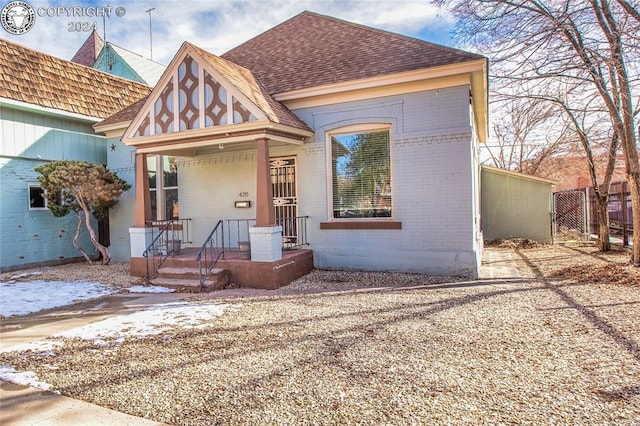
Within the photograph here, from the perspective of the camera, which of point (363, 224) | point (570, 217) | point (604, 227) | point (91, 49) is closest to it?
point (363, 224)

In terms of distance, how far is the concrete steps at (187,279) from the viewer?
7720mm

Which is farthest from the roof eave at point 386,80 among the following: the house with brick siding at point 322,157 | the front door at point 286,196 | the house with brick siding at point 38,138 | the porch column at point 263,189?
the house with brick siding at point 38,138

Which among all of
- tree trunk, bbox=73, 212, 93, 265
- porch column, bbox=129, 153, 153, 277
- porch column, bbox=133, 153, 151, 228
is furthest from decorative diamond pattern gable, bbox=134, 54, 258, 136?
tree trunk, bbox=73, 212, 93, 265

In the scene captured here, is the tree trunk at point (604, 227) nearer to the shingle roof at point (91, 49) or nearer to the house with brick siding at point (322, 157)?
the house with brick siding at point (322, 157)

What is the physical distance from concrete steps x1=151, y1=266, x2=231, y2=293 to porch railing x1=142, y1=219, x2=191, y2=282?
295 millimetres

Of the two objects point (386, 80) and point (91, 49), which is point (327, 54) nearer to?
point (386, 80)

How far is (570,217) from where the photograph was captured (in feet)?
56.4

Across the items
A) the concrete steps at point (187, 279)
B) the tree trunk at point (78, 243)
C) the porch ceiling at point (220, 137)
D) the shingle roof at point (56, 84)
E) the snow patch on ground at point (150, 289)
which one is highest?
the shingle roof at point (56, 84)

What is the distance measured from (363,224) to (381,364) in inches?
214

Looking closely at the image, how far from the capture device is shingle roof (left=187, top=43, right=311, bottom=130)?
8.03 m

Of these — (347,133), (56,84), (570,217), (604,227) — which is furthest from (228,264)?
(570,217)

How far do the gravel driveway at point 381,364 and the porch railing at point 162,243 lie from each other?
329 centimetres

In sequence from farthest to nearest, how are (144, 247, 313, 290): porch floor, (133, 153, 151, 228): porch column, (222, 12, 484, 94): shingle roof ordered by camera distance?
(133, 153, 151, 228): porch column, (222, 12, 484, 94): shingle roof, (144, 247, 313, 290): porch floor

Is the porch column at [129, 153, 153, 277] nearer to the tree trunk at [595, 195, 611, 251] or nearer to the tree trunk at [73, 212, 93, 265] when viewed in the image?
the tree trunk at [73, 212, 93, 265]
